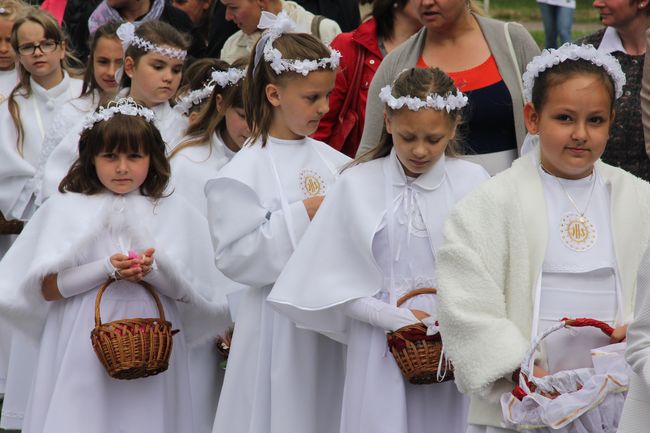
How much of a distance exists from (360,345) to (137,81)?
10.0ft

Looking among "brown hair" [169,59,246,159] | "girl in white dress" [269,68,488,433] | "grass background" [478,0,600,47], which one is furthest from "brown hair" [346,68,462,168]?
"grass background" [478,0,600,47]

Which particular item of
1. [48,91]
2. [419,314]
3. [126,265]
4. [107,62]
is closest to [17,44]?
[48,91]

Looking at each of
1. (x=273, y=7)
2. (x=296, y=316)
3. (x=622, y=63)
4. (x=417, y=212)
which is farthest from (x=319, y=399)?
(x=273, y=7)

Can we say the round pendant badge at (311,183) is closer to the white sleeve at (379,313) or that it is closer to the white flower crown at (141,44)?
the white sleeve at (379,313)

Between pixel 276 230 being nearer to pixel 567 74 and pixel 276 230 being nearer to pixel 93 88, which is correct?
pixel 567 74

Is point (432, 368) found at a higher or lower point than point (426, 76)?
lower

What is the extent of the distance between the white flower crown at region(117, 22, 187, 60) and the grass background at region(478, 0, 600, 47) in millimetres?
11859

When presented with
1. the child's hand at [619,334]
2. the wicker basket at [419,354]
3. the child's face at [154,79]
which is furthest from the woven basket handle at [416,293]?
the child's face at [154,79]

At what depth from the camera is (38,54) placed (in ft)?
30.6

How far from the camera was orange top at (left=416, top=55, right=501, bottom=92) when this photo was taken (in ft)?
20.8

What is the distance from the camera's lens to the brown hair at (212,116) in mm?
7426

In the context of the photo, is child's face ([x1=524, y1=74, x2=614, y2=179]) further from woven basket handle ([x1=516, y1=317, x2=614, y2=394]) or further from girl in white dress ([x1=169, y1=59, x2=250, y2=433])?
girl in white dress ([x1=169, y1=59, x2=250, y2=433])

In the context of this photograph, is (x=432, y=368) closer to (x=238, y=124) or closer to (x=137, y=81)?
(x=238, y=124)

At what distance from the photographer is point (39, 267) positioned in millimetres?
6461
